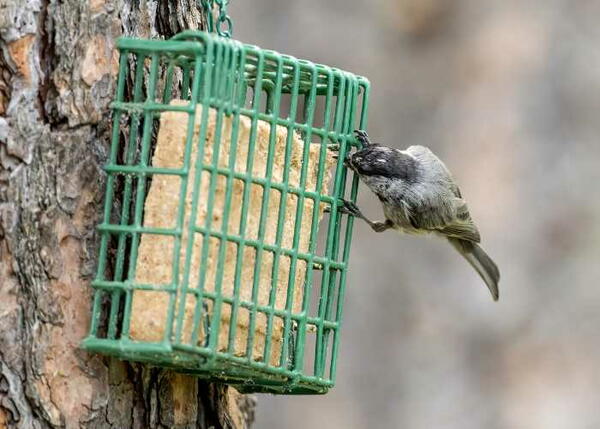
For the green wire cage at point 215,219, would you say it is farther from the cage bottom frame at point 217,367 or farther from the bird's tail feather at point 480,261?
the bird's tail feather at point 480,261

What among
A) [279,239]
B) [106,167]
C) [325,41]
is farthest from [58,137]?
[325,41]

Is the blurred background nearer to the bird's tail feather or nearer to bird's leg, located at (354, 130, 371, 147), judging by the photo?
the bird's tail feather

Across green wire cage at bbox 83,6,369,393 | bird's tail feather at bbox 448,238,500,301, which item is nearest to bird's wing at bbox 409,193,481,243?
bird's tail feather at bbox 448,238,500,301

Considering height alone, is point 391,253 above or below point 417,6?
below

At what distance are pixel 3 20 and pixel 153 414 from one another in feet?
4.67

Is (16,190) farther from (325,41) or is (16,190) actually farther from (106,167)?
(325,41)

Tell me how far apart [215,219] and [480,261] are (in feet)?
10.9

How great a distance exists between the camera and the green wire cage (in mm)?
3988

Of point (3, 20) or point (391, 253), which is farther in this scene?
point (391, 253)

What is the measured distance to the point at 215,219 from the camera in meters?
4.07

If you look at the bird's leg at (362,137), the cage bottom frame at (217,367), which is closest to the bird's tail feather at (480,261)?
the bird's leg at (362,137)

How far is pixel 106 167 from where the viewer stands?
165 inches

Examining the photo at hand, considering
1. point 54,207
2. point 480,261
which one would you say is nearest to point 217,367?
point 54,207

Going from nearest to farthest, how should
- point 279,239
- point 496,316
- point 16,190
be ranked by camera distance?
point 16,190, point 279,239, point 496,316
